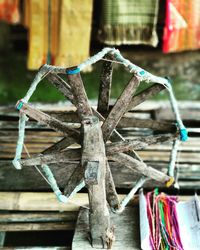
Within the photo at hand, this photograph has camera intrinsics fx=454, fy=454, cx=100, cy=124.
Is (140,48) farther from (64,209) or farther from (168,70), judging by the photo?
(64,209)

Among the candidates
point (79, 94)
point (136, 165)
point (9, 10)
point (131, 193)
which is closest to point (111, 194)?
point (131, 193)

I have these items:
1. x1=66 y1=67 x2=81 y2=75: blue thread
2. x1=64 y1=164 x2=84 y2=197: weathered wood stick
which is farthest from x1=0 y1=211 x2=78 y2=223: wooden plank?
x1=66 y1=67 x2=81 y2=75: blue thread

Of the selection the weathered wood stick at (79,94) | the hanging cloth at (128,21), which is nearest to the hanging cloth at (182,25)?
the hanging cloth at (128,21)

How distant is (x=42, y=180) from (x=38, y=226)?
465mm

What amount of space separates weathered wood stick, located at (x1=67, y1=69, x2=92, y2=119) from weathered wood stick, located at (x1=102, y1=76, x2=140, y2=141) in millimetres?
126

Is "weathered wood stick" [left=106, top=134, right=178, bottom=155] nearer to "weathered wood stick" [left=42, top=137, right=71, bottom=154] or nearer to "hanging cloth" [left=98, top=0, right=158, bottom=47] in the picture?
"weathered wood stick" [left=42, top=137, right=71, bottom=154]

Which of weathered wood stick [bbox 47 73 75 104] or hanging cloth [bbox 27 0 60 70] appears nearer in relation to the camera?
weathered wood stick [bbox 47 73 75 104]

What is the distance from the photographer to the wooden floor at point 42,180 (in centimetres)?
336

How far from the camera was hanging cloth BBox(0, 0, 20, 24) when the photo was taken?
163 inches

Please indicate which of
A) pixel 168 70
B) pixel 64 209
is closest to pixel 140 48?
pixel 168 70

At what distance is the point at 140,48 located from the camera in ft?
16.9

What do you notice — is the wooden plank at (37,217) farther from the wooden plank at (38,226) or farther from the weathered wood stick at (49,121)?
the weathered wood stick at (49,121)

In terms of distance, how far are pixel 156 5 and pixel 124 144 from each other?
1.97 meters

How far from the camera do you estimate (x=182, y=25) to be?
4285 mm
